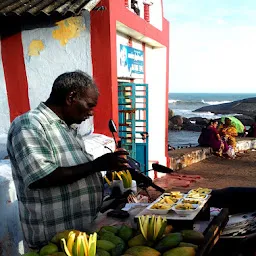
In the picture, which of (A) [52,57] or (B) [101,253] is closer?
(B) [101,253]

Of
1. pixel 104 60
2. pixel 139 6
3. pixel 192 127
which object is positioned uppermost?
pixel 139 6

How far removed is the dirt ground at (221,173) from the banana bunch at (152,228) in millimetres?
5527

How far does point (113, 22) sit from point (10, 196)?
297 centimetres

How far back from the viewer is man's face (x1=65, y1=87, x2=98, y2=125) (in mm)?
2166

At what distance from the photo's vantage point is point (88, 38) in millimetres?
5090

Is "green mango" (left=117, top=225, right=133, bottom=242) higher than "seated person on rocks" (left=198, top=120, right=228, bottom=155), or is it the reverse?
"green mango" (left=117, top=225, right=133, bottom=242)

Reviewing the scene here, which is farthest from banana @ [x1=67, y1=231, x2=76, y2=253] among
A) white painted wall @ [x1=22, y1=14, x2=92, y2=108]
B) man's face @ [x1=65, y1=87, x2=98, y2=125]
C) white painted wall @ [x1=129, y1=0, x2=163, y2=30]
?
white painted wall @ [x1=129, y1=0, x2=163, y2=30]

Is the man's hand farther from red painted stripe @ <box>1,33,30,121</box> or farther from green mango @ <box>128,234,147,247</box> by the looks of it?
red painted stripe @ <box>1,33,30,121</box>

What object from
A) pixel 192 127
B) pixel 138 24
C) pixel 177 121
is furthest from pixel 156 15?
pixel 177 121

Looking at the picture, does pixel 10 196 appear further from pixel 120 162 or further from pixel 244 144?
pixel 244 144

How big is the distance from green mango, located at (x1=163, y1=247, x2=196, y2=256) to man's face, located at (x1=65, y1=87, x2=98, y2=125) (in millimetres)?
984

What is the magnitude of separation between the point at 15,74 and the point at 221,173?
5.80 m

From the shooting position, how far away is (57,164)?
81.7 inches

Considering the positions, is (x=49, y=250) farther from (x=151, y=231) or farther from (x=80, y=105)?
(x=80, y=105)
